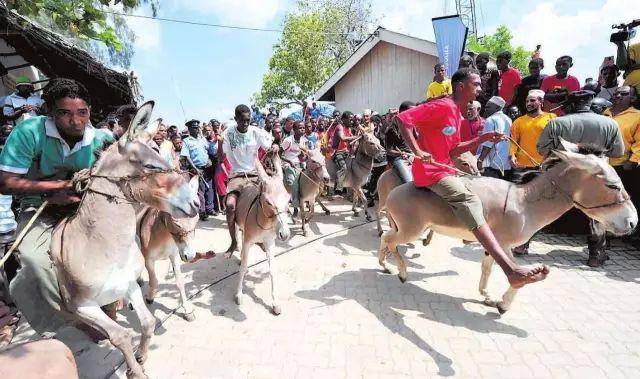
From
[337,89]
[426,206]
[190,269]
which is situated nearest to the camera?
[426,206]

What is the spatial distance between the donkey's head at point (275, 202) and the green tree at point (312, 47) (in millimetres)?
28310

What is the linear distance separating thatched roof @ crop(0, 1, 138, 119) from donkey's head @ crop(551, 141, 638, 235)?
813cm

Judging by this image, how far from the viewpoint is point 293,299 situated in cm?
482

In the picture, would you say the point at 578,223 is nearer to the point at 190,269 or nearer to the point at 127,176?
the point at 190,269

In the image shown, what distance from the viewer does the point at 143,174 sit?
9.03 ft

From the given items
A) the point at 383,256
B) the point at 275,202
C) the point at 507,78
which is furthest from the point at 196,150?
the point at 507,78

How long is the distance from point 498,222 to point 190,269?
4.89 metres

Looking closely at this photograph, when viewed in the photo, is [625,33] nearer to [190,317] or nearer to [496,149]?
[496,149]

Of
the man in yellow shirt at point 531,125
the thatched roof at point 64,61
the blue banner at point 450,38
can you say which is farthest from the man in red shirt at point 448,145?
the blue banner at point 450,38

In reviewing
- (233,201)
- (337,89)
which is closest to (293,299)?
(233,201)

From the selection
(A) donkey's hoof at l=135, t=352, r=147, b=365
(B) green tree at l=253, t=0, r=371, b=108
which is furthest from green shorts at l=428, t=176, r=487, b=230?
(B) green tree at l=253, t=0, r=371, b=108

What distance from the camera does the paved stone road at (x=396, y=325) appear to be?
3.38 metres

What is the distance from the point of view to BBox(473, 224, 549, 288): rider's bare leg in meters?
3.27

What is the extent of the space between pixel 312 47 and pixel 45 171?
98.1ft
